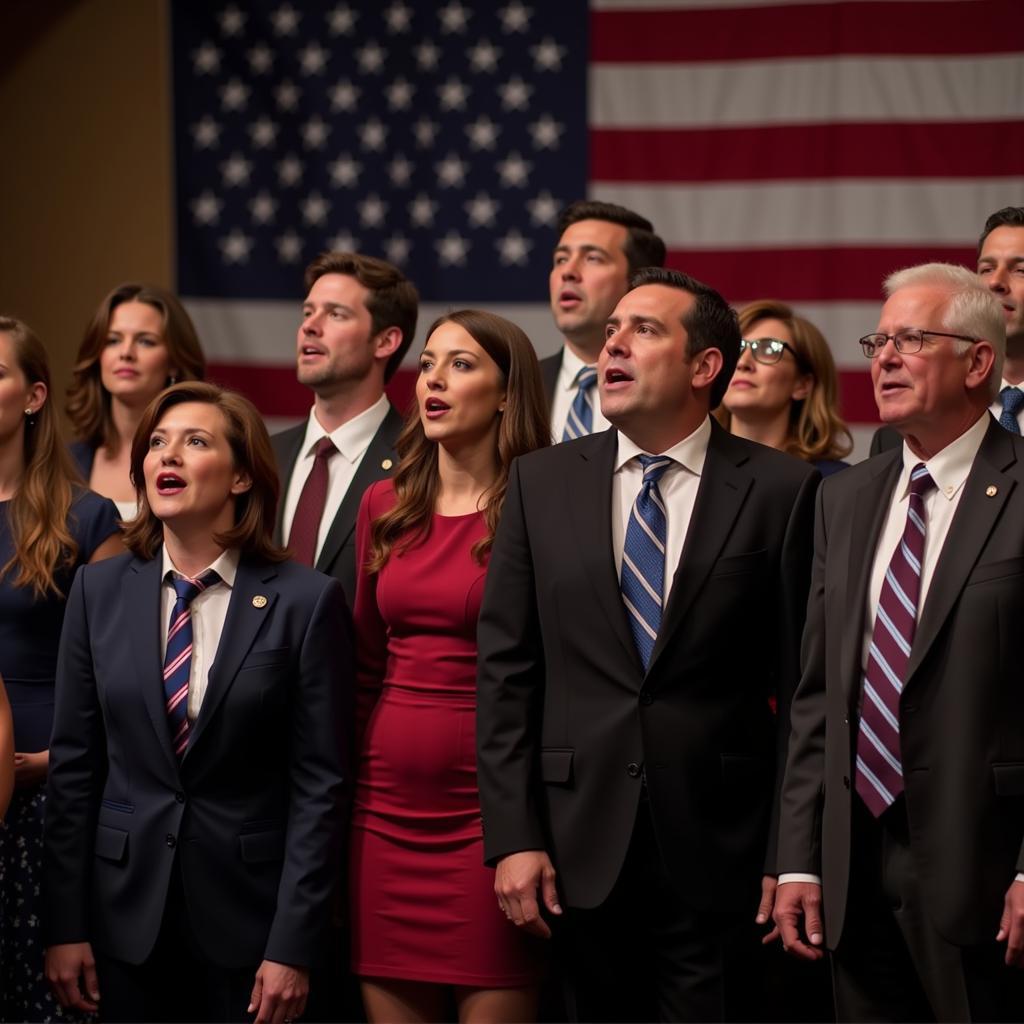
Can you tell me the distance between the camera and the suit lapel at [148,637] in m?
3.19

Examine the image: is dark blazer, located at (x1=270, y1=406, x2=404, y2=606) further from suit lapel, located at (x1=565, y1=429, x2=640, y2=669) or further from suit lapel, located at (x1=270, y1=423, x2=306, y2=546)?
suit lapel, located at (x1=565, y1=429, x2=640, y2=669)

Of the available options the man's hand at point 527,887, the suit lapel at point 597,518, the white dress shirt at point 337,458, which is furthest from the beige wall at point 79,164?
the man's hand at point 527,887

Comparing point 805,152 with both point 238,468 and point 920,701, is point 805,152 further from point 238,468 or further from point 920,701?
point 920,701

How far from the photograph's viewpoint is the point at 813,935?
2.97 m

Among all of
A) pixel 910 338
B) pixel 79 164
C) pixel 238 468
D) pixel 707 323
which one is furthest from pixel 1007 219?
pixel 79 164

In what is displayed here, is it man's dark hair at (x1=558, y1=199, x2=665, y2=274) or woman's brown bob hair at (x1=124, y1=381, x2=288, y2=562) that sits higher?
man's dark hair at (x1=558, y1=199, x2=665, y2=274)

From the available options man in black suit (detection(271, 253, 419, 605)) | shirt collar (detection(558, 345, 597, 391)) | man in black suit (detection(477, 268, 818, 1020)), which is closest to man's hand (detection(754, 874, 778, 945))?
man in black suit (detection(477, 268, 818, 1020))

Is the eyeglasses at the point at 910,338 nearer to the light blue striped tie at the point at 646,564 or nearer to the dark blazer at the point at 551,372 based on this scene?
the light blue striped tie at the point at 646,564

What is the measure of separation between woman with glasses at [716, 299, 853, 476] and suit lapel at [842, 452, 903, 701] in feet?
4.76

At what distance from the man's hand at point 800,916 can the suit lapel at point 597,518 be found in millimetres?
506

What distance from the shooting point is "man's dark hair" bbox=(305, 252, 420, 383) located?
14.7ft

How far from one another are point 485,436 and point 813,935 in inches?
50.0

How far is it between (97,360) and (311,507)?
0.96m

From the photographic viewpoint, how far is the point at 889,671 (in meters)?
2.89
